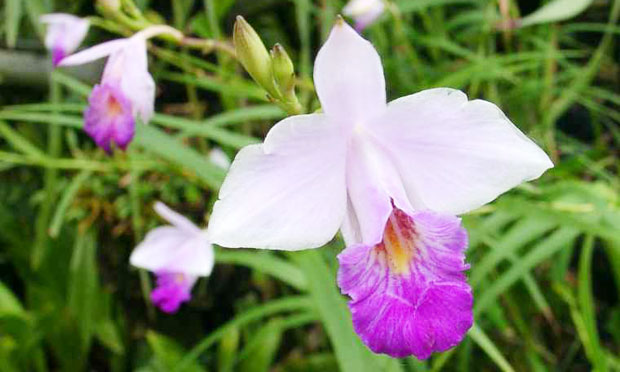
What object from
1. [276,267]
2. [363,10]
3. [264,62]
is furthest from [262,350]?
[264,62]

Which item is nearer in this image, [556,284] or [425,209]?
[425,209]

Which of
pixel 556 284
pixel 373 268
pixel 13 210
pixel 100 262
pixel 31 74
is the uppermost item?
pixel 373 268

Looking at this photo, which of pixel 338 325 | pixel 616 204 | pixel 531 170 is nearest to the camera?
pixel 531 170

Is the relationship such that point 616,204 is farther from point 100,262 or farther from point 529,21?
point 100,262

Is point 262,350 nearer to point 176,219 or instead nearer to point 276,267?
point 276,267

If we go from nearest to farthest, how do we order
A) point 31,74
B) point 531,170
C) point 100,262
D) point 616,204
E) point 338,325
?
point 531,170 < point 338,325 < point 616,204 < point 31,74 < point 100,262

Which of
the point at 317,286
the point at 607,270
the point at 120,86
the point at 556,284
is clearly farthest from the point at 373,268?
the point at 607,270
